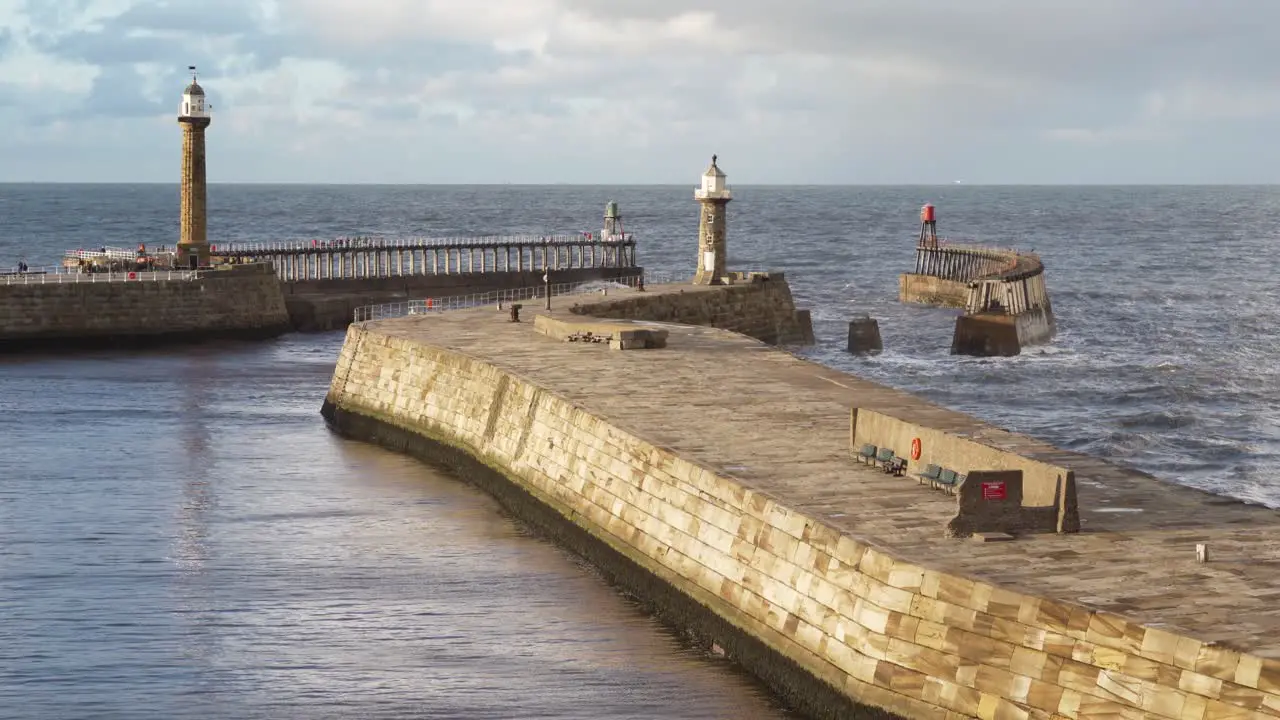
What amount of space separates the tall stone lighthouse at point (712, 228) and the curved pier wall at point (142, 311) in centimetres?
1772

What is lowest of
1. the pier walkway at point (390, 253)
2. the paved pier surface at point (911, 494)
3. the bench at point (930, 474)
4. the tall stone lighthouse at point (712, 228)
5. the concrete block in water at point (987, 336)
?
the concrete block in water at point (987, 336)

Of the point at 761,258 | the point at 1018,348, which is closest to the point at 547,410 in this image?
the point at 1018,348

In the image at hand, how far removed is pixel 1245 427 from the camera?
47031 mm

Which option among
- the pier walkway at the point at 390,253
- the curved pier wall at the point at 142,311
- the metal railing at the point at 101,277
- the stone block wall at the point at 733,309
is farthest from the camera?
the pier walkway at the point at 390,253

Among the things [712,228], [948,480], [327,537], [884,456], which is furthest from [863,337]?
[948,480]

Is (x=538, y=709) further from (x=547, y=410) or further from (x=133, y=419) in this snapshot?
(x=133, y=419)

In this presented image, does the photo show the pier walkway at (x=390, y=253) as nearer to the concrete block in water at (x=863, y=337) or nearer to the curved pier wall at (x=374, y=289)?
the curved pier wall at (x=374, y=289)

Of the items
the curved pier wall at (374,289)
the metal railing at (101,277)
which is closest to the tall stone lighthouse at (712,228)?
the curved pier wall at (374,289)

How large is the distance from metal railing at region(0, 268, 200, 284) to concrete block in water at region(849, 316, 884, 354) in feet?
84.1

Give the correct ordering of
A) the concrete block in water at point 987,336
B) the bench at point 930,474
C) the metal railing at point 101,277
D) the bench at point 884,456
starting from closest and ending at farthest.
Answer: the bench at point 930,474 → the bench at point 884,456 → the metal railing at point 101,277 → the concrete block in water at point 987,336

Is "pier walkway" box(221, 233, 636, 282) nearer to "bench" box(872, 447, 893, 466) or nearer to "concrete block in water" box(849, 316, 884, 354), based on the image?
"concrete block in water" box(849, 316, 884, 354)

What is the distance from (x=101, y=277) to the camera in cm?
6550

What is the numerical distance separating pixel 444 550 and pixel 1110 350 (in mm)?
42472

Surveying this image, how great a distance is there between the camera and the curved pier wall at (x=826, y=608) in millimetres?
16750
